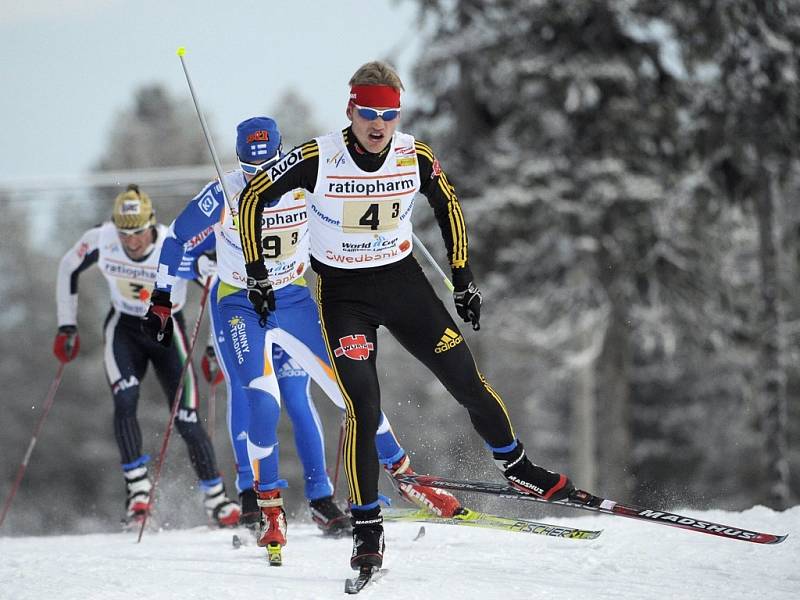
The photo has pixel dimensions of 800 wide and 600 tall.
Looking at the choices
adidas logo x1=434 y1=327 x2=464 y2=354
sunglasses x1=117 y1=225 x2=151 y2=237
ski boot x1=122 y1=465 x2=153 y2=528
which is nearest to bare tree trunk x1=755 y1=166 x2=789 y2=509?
ski boot x1=122 y1=465 x2=153 y2=528

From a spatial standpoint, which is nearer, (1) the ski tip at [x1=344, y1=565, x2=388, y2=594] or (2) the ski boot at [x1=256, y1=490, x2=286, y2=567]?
(1) the ski tip at [x1=344, y1=565, x2=388, y2=594]

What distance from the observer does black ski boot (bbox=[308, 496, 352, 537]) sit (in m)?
6.91

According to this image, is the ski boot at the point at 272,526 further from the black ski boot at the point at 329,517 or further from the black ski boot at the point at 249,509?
the black ski boot at the point at 249,509

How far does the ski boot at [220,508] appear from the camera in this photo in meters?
8.08

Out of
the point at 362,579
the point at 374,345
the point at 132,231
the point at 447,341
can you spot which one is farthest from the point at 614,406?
the point at 362,579

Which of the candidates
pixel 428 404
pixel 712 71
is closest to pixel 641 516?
pixel 712 71

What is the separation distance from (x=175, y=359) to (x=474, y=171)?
11972mm

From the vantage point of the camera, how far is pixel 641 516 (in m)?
5.60

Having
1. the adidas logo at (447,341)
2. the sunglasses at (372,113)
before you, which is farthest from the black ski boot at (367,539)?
the sunglasses at (372,113)

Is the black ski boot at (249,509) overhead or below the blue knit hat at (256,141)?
below

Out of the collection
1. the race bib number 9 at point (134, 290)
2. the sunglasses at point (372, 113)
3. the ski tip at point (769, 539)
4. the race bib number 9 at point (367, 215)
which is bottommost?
the ski tip at point (769, 539)

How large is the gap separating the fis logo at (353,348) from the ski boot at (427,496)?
1311 mm

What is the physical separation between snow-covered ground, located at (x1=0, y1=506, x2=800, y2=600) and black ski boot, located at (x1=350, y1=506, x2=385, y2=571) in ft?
0.42

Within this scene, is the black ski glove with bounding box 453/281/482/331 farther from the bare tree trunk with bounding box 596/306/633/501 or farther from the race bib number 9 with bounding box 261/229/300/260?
the bare tree trunk with bounding box 596/306/633/501
